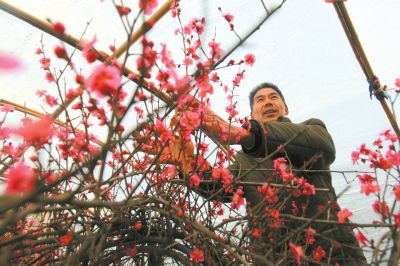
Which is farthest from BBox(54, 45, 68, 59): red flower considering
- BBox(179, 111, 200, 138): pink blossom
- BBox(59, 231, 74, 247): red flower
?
BBox(59, 231, 74, 247): red flower

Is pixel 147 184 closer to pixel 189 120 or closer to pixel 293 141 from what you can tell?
pixel 189 120

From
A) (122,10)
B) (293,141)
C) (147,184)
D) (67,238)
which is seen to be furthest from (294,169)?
(122,10)

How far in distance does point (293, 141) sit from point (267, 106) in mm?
820

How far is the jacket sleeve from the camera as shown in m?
1.74

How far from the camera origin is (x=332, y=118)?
4.90 metres

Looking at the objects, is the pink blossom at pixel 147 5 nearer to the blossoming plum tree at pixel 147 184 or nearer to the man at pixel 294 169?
the blossoming plum tree at pixel 147 184

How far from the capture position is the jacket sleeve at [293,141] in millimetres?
1739

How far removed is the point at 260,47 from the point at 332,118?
2066 mm

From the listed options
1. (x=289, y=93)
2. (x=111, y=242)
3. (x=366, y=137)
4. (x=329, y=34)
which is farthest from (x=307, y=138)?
(x=366, y=137)

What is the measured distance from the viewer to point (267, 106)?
260 centimetres

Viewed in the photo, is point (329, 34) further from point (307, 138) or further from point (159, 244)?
point (159, 244)

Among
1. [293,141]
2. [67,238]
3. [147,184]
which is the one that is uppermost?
[293,141]

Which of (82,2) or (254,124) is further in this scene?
(82,2)

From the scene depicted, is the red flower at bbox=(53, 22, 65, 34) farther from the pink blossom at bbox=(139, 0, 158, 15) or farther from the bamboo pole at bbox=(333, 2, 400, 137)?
the bamboo pole at bbox=(333, 2, 400, 137)
